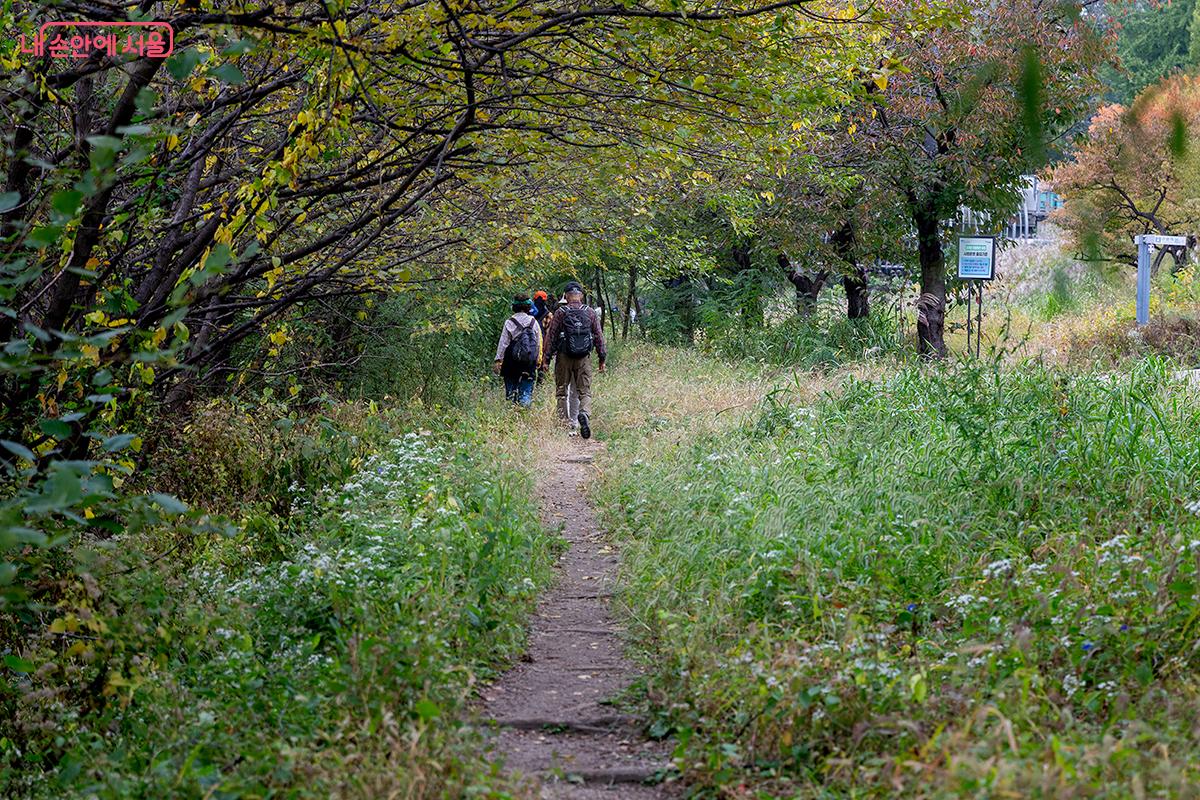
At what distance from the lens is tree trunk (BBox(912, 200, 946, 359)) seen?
18.1 metres

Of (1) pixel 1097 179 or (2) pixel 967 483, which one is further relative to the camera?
(2) pixel 967 483

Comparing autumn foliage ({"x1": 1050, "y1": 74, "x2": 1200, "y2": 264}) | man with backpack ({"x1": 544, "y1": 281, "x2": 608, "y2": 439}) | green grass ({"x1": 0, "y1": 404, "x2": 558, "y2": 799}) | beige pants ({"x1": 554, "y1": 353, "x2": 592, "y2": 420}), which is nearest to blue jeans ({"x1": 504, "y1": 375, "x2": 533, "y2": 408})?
beige pants ({"x1": 554, "y1": 353, "x2": 592, "y2": 420})

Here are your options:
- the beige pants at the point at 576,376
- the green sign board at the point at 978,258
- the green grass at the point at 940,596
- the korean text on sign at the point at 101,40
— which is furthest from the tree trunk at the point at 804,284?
the korean text on sign at the point at 101,40

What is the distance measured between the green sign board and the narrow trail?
8381 millimetres

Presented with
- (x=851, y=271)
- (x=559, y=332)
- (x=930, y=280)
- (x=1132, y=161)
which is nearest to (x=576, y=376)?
(x=559, y=332)

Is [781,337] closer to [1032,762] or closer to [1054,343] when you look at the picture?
[1054,343]

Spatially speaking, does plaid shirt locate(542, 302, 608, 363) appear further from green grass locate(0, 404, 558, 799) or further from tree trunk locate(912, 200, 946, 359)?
green grass locate(0, 404, 558, 799)

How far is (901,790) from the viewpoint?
3682mm

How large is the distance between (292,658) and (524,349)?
10.3 meters

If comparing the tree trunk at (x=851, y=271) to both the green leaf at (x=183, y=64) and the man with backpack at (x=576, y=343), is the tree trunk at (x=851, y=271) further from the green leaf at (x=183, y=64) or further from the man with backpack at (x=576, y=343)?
the green leaf at (x=183, y=64)

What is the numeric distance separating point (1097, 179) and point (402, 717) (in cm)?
320

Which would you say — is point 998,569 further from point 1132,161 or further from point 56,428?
point 56,428

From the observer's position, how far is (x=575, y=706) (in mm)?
5621

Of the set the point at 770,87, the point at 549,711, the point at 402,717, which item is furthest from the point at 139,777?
the point at 770,87
